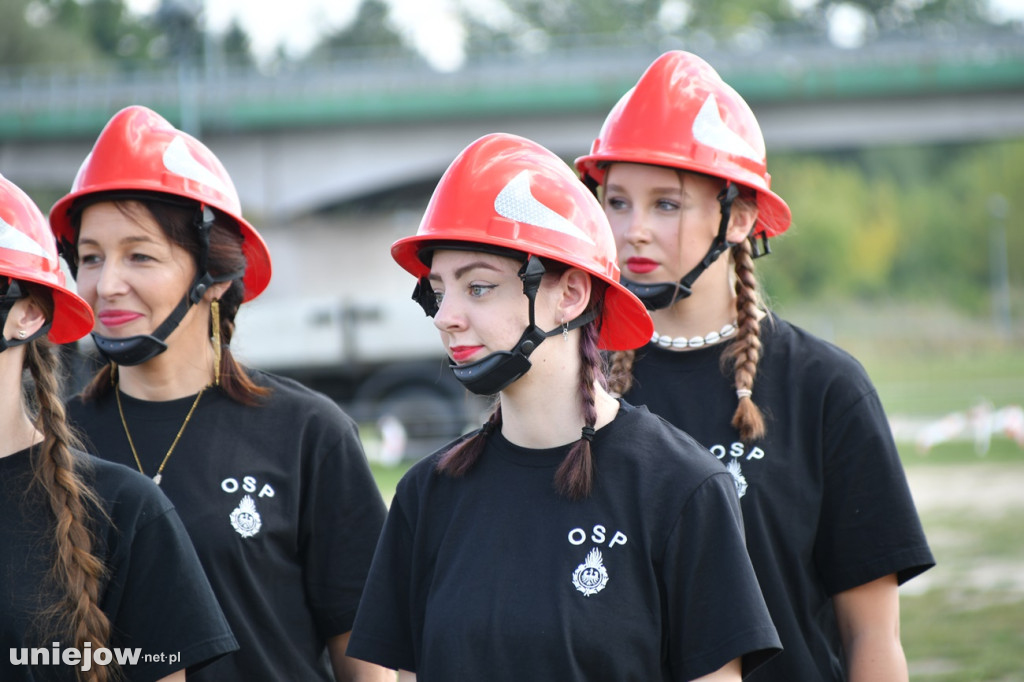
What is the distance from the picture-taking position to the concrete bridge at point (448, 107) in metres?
29.8

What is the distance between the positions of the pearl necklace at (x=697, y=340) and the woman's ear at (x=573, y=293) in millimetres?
705

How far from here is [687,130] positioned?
A: 3.40 meters

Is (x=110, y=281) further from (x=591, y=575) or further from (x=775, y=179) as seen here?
(x=775, y=179)

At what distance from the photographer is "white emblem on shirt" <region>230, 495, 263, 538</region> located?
132 inches

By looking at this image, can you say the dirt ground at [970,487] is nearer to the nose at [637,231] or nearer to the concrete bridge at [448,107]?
the nose at [637,231]

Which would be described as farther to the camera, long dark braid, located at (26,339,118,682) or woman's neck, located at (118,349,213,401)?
woman's neck, located at (118,349,213,401)

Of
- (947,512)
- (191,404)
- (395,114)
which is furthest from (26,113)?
(191,404)

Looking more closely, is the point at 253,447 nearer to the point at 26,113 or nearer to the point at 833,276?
the point at 26,113

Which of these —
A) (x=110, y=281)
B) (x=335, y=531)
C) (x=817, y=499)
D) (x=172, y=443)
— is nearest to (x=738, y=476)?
(x=817, y=499)

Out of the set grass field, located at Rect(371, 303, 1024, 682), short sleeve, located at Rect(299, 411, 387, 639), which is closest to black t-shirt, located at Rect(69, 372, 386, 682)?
short sleeve, located at Rect(299, 411, 387, 639)

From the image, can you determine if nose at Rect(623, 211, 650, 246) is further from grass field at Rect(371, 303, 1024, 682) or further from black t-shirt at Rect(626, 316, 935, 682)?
grass field at Rect(371, 303, 1024, 682)

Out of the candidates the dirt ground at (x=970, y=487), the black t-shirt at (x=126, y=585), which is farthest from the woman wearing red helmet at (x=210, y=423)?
the dirt ground at (x=970, y=487)

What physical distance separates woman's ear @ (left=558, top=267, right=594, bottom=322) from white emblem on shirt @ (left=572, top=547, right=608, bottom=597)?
1.78 ft

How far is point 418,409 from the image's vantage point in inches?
722
